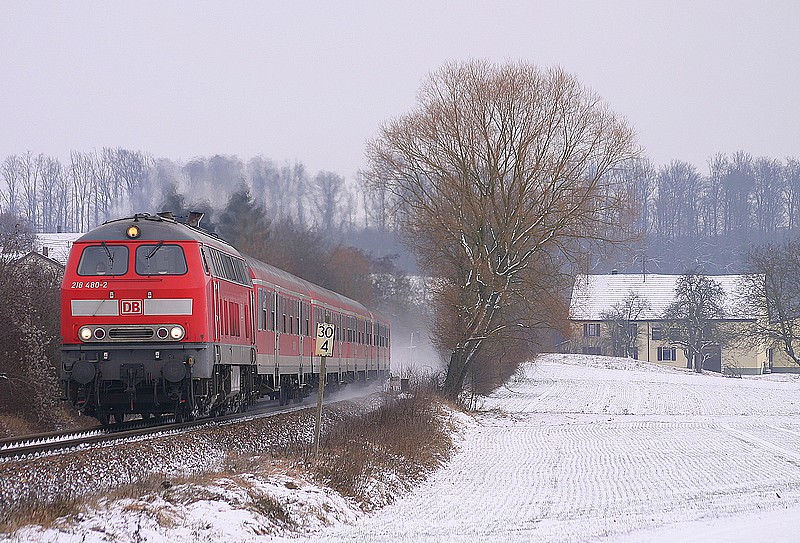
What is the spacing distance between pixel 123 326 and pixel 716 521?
9.60 metres

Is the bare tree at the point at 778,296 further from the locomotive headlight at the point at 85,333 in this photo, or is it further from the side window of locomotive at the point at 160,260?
the locomotive headlight at the point at 85,333

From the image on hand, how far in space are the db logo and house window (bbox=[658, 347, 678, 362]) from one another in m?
79.5

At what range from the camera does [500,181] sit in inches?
1319

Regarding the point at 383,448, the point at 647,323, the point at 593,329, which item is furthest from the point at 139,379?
the point at 593,329

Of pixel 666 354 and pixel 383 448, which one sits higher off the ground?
pixel 383 448

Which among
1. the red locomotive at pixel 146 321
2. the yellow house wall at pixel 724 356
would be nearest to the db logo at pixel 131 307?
the red locomotive at pixel 146 321

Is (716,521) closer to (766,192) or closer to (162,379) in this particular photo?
(162,379)

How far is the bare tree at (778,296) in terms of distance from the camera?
59344 mm

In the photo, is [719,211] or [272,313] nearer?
[272,313]

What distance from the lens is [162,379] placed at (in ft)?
52.2

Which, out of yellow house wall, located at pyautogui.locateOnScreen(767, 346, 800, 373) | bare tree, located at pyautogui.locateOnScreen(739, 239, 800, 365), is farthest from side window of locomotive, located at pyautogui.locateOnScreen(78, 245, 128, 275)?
yellow house wall, located at pyautogui.locateOnScreen(767, 346, 800, 373)

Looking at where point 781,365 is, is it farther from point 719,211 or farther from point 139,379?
point 139,379

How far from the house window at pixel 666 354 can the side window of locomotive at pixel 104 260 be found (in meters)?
79.4

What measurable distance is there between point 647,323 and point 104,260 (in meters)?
79.3
